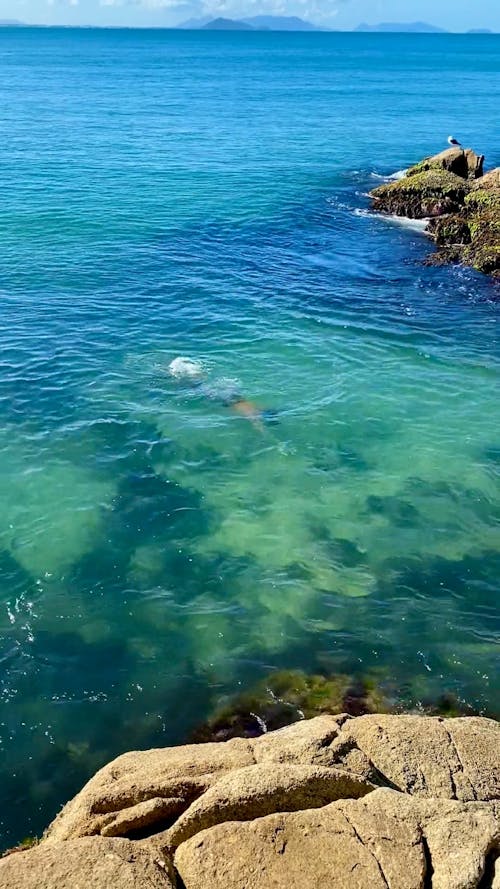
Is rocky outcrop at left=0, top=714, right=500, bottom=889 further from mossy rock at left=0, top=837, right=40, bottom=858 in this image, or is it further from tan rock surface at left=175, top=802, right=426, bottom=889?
mossy rock at left=0, top=837, right=40, bottom=858

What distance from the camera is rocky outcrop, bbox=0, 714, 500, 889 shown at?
8.34m

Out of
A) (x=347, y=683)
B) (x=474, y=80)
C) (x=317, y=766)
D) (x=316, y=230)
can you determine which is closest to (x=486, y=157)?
(x=316, y=230)

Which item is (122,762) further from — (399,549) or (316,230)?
(316,230)

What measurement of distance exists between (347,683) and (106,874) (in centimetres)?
842

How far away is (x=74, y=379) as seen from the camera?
28.2m

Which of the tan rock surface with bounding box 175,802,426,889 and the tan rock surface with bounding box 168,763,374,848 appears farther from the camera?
the tan rock surface with bounding box 168,763,374,848

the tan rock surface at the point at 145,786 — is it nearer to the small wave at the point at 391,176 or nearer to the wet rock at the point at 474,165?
the wet rock at the point at 474,165

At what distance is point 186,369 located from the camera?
94.7 feet

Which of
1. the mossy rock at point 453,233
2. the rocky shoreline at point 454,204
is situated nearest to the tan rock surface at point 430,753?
the rocky shoreline at point 454,204

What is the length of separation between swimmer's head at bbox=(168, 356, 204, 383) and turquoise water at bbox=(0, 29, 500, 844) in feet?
1.91

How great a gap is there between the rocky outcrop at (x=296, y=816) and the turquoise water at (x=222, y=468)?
346cm

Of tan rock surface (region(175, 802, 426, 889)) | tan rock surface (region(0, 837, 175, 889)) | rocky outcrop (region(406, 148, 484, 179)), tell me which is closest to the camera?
tan rock surface (region(0, 837, 175, 889))

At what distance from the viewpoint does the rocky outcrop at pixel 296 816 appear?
27.4 feet

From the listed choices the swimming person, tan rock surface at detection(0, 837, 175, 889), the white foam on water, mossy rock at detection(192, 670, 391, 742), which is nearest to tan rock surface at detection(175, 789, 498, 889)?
tan rock surface at detection(0, 837, 175, 889)
